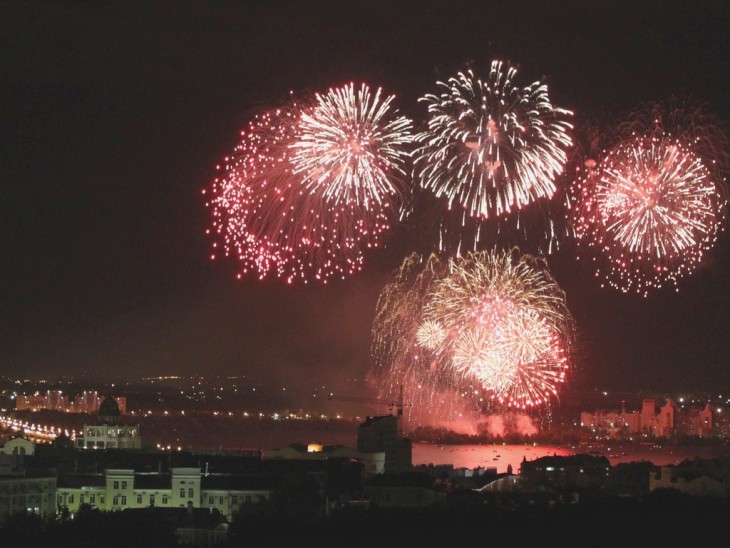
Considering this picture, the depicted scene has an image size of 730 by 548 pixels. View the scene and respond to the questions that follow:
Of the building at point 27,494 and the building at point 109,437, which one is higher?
the building at point 109,437

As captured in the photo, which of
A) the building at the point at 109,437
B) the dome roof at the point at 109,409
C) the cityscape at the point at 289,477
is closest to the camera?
the cityscape at the point at 289,477

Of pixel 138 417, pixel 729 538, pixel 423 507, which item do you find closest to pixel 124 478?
pixel 423 507

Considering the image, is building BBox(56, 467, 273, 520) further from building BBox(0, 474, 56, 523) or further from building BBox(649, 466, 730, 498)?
building BBox(649, 466, 730, 498)

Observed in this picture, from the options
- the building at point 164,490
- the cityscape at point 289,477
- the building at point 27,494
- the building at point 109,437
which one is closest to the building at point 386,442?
the cityscape at point 289,477

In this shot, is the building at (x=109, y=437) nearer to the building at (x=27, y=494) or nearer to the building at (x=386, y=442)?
the building at (x=386, y=442)

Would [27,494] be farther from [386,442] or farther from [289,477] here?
[386,442]

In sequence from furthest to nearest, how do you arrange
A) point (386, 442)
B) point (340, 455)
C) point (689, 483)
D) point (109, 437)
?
1. point (109, 437)
2. point (386, 442)
3. point (340, 455)
4. point (689, 483)

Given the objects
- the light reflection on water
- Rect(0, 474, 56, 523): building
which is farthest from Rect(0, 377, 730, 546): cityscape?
the light reflection on water

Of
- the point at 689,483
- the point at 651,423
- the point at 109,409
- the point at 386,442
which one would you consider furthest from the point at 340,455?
the point at 651,423
